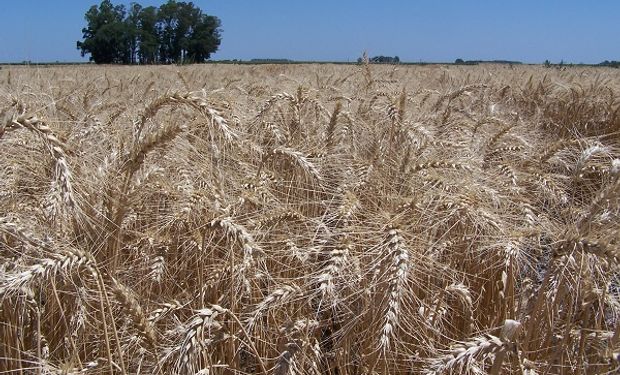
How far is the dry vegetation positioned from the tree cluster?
165 ft

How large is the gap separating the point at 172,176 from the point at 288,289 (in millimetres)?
868

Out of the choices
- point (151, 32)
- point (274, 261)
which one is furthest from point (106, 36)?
point (274, 261)

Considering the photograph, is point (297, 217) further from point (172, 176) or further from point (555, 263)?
point (555, 263)

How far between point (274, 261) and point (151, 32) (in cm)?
6249

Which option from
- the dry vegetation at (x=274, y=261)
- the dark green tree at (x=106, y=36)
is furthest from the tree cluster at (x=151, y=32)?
the dry vegetation at (x=274, y=261)

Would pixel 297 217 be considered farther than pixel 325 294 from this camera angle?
Yes

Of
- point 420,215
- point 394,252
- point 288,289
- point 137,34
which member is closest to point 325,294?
point 288,289

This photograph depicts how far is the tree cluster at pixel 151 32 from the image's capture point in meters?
52.9

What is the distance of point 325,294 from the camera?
1.71 m

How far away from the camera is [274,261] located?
2.19 meters

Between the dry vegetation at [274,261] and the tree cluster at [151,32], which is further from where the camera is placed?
the tree cluster at [151,32]

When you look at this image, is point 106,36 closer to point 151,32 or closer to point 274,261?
point 151,32

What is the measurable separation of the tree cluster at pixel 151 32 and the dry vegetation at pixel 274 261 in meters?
50.2

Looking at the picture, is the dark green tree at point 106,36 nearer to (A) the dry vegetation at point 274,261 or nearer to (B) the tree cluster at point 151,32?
(B) the tree cluster at point 151,32
